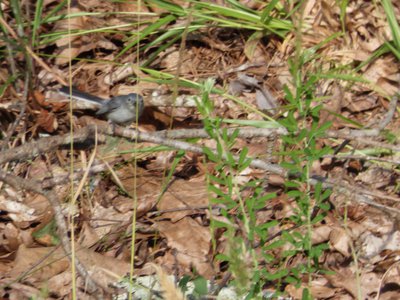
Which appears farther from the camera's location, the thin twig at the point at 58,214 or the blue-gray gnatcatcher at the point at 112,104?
the blue-gray gnatcatcher at the point at 112,104

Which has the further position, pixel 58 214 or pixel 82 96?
pixel 82 96

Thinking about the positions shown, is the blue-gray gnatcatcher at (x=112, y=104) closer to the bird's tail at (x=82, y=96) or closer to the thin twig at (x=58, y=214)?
the bird's tail at (x=82, y=96)

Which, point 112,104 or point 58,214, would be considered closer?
point 58,214

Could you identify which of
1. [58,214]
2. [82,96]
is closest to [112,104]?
[82,96]

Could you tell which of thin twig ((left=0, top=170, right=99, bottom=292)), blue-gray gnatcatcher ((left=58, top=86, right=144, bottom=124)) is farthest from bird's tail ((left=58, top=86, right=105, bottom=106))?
thin twig ((left=0, top=170, right=99, bottom=292))

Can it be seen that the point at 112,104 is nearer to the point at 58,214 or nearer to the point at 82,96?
the point at 82,96

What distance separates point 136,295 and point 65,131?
1420 millimetres

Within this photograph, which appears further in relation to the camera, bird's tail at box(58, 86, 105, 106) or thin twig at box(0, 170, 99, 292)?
bird's tail at box(58, 86, 105, 106)

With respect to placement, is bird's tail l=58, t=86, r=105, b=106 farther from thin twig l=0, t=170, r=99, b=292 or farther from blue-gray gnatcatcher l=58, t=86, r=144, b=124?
thin twig l=0, t=170, r=99, b=292

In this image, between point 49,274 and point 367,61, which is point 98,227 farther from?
point 367,61

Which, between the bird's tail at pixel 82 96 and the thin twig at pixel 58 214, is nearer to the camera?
the thin twig at pixel 58 214

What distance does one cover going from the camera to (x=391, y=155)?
388 cm

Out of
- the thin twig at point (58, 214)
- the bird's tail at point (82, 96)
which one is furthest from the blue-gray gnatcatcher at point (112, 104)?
the thin twig at point (58, 214)

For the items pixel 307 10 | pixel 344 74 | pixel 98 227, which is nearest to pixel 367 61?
pixel 344 74
